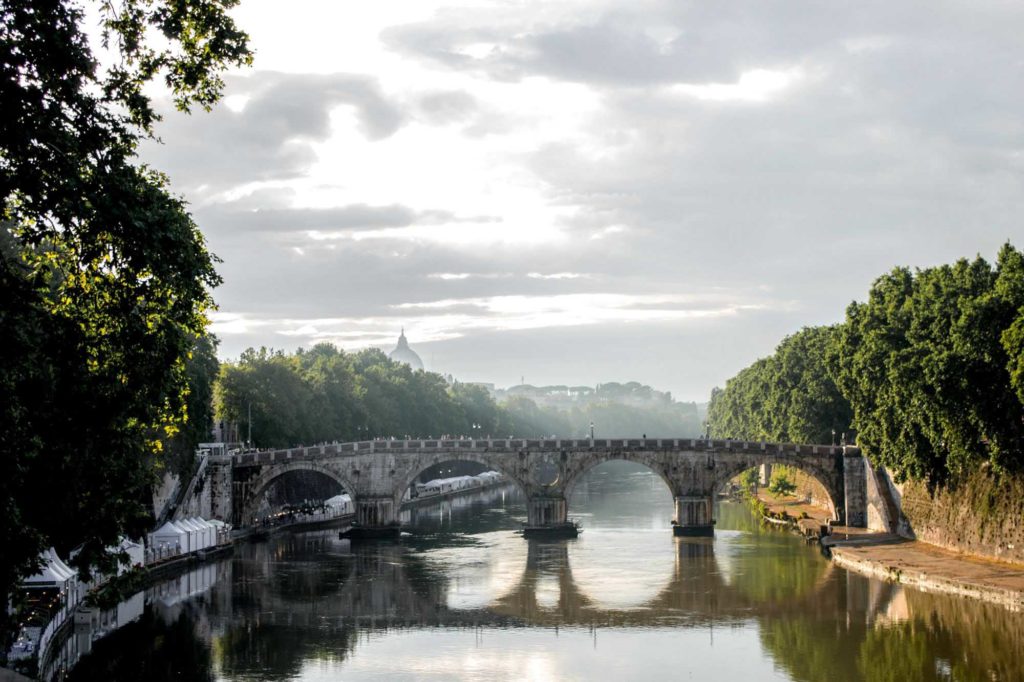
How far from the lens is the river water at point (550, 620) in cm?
4281

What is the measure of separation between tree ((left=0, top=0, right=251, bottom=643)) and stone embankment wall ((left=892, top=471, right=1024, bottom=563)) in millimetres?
45250

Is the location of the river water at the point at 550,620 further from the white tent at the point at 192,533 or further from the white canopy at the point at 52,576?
the white canopy at the point at 52,576

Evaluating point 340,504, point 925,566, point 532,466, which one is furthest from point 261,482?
point 925,566

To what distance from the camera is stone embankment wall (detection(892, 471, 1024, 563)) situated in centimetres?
5622

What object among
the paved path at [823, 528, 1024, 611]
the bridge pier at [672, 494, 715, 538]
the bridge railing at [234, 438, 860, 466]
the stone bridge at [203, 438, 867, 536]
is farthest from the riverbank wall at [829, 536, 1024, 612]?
the bridge railing at [234, 438, 860, 466]

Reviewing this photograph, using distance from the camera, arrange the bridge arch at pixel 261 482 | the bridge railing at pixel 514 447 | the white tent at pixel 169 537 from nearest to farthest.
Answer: the white tent at pixel 169 537 < the bridge railing at pixel 514 447 < the bridge arch at pixel 261 482

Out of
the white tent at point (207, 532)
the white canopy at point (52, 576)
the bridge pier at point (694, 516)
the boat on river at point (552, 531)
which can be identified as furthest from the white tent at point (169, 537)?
the bridge pier at point (694, 516)

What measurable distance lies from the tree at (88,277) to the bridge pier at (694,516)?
205 ft

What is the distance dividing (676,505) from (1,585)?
68549mm

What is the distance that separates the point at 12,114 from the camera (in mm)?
19828

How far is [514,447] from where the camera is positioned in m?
88.8

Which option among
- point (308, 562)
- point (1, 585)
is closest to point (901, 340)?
point (308, 562)

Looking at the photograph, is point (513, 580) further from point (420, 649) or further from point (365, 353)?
point (365, 353)

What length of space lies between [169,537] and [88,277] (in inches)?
1883
